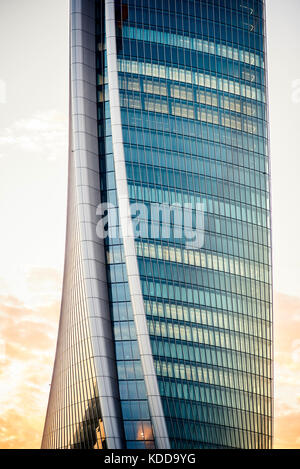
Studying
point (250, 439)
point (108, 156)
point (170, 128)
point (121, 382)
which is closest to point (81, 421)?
point (121, 382)

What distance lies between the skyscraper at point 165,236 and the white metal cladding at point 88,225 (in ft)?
0.66

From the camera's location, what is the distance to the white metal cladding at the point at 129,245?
85500 mm

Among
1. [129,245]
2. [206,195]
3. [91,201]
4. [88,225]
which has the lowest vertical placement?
[129,245]

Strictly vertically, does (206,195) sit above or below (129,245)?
above

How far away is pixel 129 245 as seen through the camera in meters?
88.8

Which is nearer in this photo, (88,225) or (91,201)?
(88,225)

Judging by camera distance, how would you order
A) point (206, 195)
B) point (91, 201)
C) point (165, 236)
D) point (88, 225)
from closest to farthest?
point (88, 225) < point (91, 201) < point (165, 236) < point (206, 195)

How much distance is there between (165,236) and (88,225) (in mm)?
10832

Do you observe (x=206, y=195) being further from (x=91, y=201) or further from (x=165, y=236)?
(x=91, y=201)

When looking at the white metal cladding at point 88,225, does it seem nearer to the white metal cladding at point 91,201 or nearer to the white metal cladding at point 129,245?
the white metal cladding at point 91,201

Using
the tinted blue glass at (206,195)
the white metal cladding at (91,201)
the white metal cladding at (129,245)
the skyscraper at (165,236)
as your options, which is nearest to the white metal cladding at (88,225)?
the white metal cladding at (91,201)

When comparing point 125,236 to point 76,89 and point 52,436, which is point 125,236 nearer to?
point 76,89

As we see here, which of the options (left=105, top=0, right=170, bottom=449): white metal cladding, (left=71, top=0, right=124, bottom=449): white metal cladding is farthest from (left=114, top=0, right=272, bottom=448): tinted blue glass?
(left=71, top=0, right=124, bottom=449): white metal cladding

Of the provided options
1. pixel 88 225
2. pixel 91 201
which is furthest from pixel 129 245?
pixel 91 201
